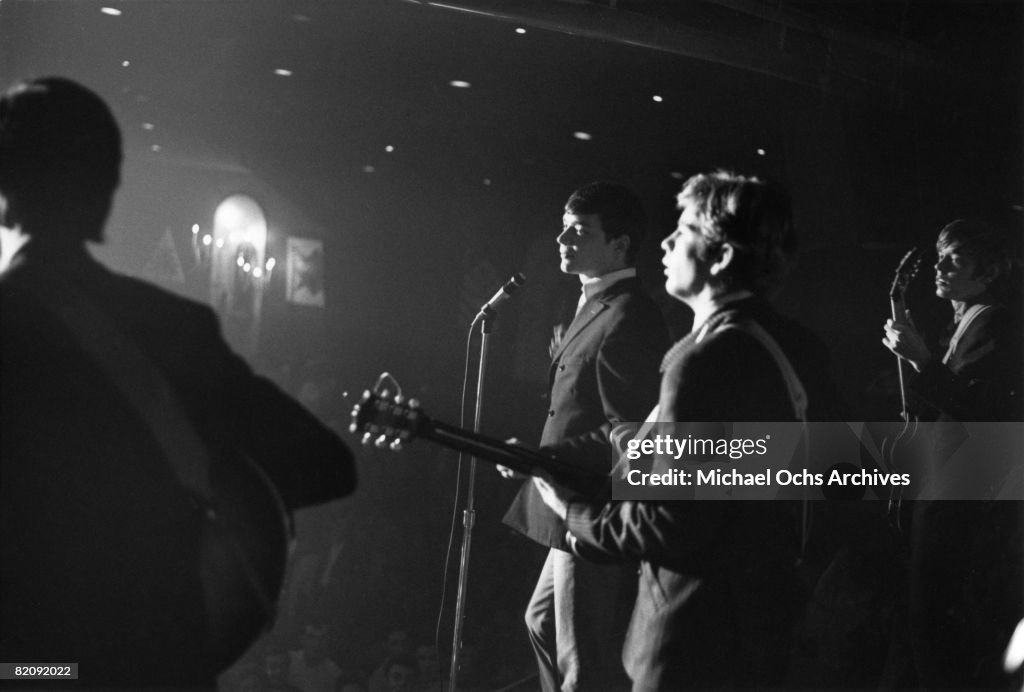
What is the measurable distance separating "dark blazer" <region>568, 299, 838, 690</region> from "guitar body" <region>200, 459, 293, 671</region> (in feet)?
1.80

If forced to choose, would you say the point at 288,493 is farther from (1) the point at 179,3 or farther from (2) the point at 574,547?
(1) the point at 179,3

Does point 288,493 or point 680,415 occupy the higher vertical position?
point 680,415

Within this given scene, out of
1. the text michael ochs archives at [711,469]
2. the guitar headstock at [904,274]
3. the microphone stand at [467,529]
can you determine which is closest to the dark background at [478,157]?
the guitar headstock at [904,274]

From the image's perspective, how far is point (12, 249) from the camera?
1.40 meters

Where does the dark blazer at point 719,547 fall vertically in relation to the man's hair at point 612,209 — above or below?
below

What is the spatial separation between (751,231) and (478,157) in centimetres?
204

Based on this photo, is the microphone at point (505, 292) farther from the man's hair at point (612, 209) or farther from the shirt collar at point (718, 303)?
the shirt collar at point (718, 303)

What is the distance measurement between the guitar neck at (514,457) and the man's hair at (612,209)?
2.66 ft

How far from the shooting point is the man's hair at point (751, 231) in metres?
1.64

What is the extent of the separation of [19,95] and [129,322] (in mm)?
404

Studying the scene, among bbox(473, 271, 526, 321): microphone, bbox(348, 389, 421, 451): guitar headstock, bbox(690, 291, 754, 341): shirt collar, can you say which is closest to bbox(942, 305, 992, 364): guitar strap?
bbox(473, 271, 526, 321): microphone

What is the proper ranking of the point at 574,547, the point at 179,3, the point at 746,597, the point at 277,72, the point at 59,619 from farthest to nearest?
1. the point at 277,72
2. the point at 179,3
3. the point at 574,547
4. the point at 746,597
5. the point at 59,619

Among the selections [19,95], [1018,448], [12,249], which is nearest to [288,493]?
[12,249]

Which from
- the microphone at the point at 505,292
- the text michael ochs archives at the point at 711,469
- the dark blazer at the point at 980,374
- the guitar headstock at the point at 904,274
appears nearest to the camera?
the text michael ochs archives at the point at 711,469
